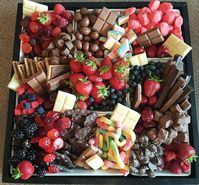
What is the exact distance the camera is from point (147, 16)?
158cm

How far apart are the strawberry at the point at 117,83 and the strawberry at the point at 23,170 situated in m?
0.42

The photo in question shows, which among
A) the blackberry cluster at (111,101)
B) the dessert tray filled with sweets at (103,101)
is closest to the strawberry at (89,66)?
the dessert tray filled with sweets at (103,101)

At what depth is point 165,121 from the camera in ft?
4.66

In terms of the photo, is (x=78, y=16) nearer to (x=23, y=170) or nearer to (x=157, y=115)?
(x=157, y=115)

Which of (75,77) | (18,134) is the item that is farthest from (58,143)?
(75,77)

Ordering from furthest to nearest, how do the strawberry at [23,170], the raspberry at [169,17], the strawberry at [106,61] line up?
the raspberry at [169,17]
the strawberry at [106,61]
the strawberry at [23,170]

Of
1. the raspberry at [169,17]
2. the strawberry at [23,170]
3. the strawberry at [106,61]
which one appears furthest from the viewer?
the raspberry at [169,17]

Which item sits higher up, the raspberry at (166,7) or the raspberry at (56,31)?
the raspberry at (166,7)

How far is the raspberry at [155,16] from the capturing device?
5.15 feet

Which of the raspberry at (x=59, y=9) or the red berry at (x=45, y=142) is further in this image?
the raspberry at (x=59, y=9)

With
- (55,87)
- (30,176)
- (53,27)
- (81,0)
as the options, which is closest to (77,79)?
(55,87)

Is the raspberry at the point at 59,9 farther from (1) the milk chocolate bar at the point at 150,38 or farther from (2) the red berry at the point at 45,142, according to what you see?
(2) the red berry at the point at 45,142

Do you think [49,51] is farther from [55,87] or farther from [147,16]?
[147,16]

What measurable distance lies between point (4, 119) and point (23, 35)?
0.38m
